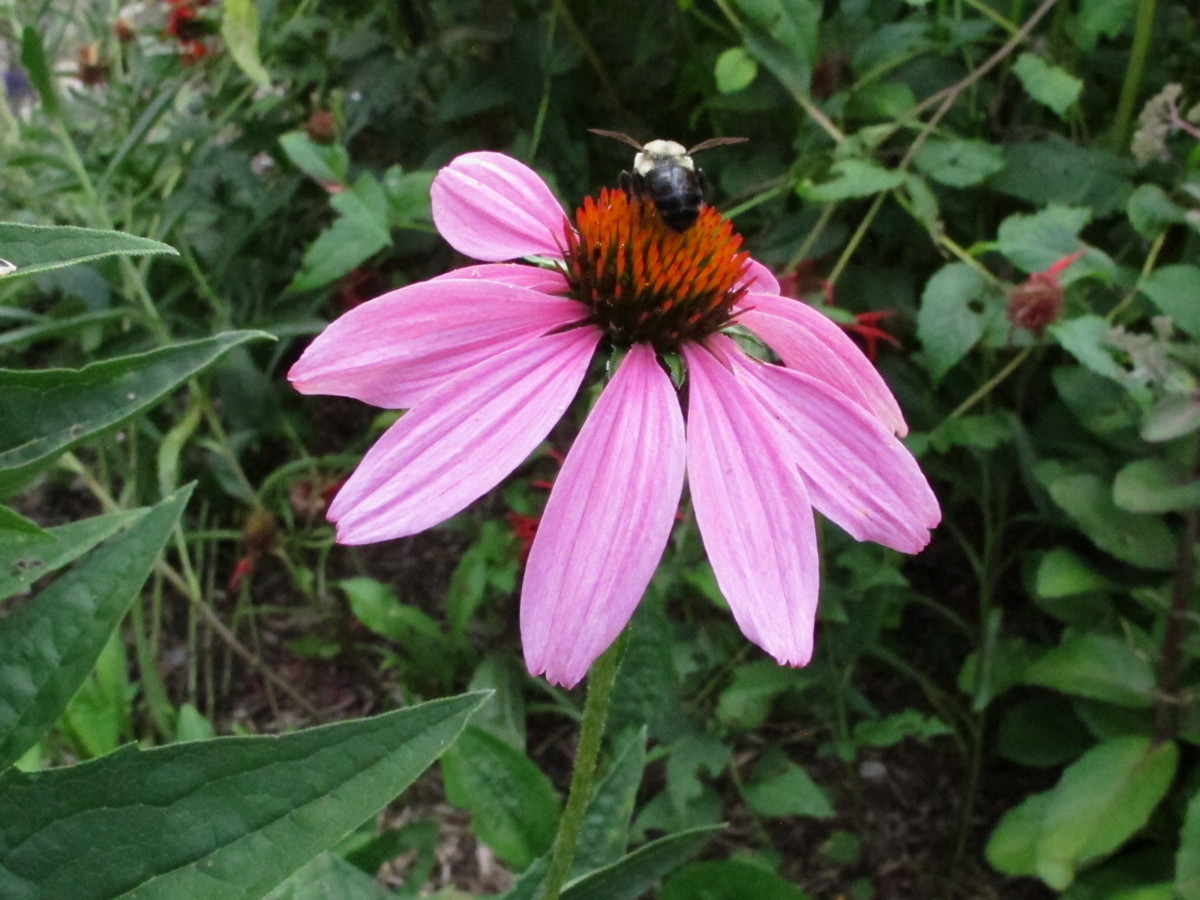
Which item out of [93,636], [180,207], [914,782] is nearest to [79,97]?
[180,207]

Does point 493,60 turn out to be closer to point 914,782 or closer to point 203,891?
point 914,782

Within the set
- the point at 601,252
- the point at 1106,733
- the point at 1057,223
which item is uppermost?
the point at 601,252

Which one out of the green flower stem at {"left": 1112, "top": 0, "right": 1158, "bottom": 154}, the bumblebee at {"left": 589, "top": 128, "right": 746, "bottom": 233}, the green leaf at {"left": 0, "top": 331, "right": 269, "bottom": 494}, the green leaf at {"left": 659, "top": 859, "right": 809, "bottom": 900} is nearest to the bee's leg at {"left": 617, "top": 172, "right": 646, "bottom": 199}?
the bumblebee at {"left": 589, "top": 128, "right": 746, "bottom": 233}

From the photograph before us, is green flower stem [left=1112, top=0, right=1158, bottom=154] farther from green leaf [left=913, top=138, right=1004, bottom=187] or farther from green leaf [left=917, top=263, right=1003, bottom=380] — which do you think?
green leaf [left=917, top=263, right=1003, bottom=380]

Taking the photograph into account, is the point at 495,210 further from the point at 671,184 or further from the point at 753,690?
the point at 753,690

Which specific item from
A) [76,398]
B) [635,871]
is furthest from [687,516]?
[76,398]

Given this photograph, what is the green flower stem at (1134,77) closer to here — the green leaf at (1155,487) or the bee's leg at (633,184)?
the green leaf at (1155,487)
